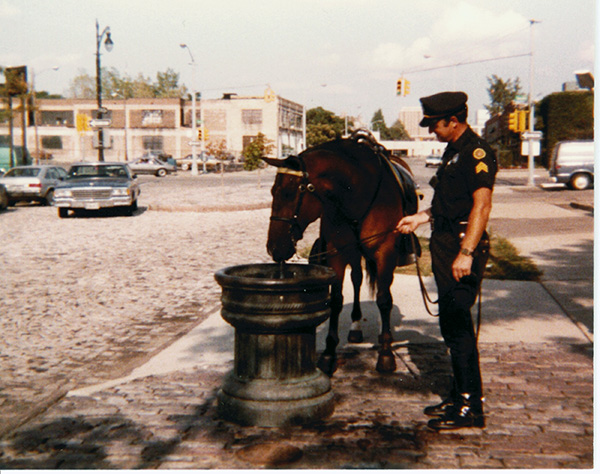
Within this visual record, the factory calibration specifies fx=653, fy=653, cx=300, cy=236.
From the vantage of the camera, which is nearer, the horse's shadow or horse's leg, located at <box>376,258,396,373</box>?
the horse's shadow

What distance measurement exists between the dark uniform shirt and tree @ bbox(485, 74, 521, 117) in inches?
3399

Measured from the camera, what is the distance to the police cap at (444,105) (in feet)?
13.7

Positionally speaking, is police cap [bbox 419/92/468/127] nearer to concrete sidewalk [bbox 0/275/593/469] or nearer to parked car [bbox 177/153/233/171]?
concrete sidewalk [bbox 0/275/593/469]

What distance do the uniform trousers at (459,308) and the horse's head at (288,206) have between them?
982mm

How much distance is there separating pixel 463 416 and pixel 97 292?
618cm

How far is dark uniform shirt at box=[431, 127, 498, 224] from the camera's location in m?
4.04

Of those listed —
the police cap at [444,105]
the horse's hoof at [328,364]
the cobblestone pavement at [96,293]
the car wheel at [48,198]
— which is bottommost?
the cobblestone pavement at [96,293]

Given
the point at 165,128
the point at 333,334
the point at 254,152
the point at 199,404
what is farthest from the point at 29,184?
the point at 165,128

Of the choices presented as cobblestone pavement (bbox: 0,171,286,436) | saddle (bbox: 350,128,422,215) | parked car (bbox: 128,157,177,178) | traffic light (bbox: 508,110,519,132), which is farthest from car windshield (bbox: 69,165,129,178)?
parked car (bbox: 128,157,177,178)

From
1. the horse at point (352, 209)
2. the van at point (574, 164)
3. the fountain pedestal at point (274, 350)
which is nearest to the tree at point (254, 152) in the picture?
the van at point (574, 164)

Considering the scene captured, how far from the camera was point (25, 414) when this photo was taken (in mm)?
4566

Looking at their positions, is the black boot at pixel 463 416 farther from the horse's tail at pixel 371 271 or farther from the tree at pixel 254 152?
the tree at pixel 254 152

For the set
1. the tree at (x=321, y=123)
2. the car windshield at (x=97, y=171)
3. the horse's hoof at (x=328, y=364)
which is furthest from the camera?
the tree at (x=321, y=123)

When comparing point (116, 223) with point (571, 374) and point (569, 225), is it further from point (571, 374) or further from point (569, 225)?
point (571, 374)
